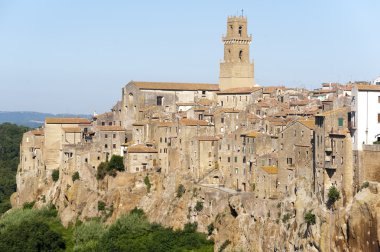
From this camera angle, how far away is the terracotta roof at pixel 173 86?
301ft

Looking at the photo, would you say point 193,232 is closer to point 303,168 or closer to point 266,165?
point 266,165

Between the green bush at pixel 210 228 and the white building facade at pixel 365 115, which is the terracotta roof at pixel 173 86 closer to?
the green bush at pixel 210 228

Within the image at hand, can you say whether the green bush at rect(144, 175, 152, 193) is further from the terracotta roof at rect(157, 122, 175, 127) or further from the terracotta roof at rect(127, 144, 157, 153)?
the terracotta roof at rect(157, 122, 175, 127)

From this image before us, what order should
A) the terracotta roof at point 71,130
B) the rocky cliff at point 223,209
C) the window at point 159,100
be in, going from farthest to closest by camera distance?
the window at point 159,100 → the terracotta roof at point 71,130 → the rocky cliff at point 223,209

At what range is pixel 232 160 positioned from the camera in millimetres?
72812

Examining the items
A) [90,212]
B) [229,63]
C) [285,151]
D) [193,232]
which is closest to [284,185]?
[285,151]

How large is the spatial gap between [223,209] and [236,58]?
95.7ft

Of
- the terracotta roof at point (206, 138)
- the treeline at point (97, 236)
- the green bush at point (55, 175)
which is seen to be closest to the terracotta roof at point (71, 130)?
the green bush at point (55, 175)

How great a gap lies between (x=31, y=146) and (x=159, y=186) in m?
22.7

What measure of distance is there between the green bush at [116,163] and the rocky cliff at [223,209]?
1.01 meters

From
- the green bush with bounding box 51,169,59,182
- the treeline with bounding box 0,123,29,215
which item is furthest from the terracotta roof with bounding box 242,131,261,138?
the treeline with bounding box 0,123,29,215

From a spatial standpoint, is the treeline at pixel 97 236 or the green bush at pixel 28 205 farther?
the green bush at pixel 28 205

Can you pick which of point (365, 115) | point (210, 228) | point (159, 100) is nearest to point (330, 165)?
point (365, 115)

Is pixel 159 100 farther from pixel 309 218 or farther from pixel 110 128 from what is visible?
pixel 309 218
